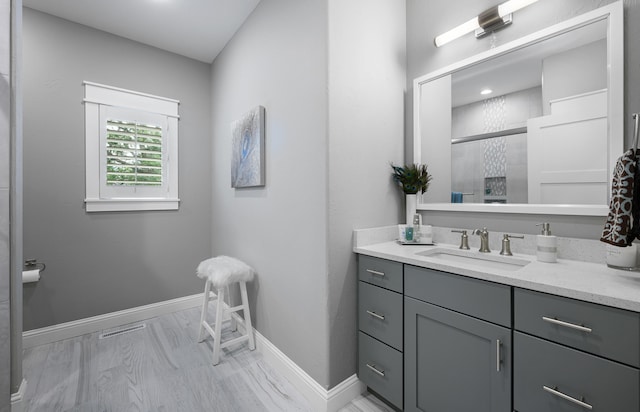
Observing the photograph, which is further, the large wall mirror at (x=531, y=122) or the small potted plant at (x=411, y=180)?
the small potted plant at (x=411, y=180)

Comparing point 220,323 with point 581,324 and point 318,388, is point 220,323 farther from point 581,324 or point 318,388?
point 581,324

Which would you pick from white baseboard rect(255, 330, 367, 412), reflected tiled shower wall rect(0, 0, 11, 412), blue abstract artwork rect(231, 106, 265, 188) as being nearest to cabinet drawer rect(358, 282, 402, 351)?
white baseboard rect(255, 330, 367, 412)

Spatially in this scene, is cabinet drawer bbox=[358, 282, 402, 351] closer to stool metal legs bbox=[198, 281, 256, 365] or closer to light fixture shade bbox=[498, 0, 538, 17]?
stool metal legs bbox=[198, 281, 256, 365]

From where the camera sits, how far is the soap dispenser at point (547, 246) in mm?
1225

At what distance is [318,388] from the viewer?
59.6 inches

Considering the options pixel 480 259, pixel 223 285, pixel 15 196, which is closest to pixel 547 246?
pixel 480 259

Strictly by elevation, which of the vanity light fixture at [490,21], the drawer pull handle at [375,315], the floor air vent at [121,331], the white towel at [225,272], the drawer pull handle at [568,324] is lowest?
the floor air vent at [121,331]

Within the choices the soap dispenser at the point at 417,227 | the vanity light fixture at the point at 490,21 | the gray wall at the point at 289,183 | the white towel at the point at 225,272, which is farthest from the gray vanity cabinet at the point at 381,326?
the vanity light fixture at the point at 490,21

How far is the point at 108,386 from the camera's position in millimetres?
1694

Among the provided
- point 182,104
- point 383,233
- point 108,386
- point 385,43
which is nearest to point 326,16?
point 385,43

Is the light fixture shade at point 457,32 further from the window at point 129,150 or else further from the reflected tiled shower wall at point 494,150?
the window at point 129,150

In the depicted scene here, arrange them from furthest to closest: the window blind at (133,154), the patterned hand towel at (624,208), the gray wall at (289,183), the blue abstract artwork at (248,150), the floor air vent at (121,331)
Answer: the window blind at (133,154)
the floor air vent at (121,331)
the blue abstract artwork at (248,150)
the gray wall at (289,183)
the patterned hand towel at (624,208)

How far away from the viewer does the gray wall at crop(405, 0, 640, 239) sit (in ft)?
3.70

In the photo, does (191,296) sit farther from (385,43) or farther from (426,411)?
(385,43)
